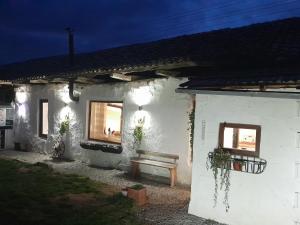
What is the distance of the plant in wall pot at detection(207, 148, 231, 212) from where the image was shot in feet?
23.1

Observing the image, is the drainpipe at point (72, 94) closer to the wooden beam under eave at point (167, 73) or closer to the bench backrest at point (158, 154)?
the bench backrest at point (158, 154)

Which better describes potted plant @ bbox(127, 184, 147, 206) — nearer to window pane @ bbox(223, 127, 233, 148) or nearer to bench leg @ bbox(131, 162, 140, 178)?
window pane @ bbox(223, 127, 233, 148)

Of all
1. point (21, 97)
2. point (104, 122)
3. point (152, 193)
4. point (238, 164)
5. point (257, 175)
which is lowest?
point (152, 193)

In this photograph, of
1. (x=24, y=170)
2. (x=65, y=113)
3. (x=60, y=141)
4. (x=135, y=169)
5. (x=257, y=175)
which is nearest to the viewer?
(x=257, y=175)

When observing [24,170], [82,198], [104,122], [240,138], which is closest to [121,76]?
[104,122]

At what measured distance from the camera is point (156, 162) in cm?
1074

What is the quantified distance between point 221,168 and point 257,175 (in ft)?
2.38

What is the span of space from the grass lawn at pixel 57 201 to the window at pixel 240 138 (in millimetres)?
2426

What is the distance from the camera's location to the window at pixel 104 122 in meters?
13.3

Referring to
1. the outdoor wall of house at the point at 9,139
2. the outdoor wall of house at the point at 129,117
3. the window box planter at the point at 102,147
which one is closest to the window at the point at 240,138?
the outdoor wall of house at the point at 129,117

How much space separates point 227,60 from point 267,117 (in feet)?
7.80

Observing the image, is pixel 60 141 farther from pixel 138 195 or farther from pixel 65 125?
pixel 138 195

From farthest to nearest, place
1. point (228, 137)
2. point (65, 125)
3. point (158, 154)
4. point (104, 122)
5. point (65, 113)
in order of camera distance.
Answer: point (65, 113) → point (65, 125) → point (104, 122) → point (158, 154) → point (228, 137)

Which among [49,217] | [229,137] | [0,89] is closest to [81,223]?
Answer: [49,217]
